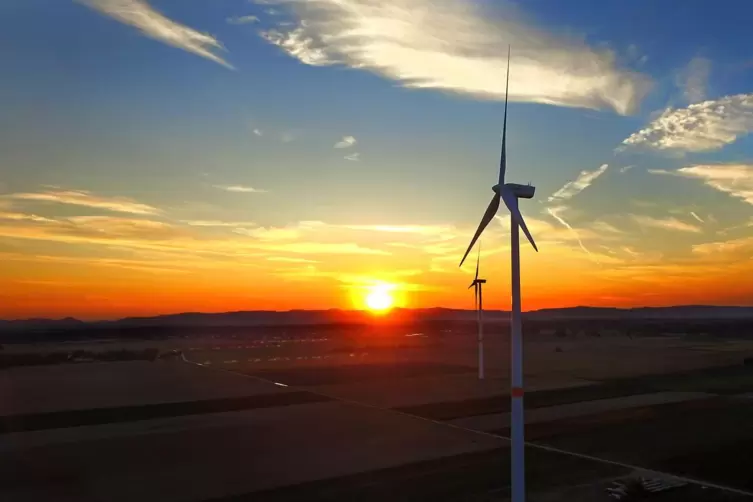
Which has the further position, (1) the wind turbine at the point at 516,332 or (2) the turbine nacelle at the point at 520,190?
(2) the turbine nacelle at the point at 520,190

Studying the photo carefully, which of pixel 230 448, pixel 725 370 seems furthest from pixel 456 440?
pixel 725 370

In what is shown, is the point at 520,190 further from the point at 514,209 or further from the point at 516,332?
the point at 516,332

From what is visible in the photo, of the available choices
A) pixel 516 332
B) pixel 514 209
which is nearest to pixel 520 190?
pixel 514 209

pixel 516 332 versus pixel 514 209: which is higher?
pixel 514 209

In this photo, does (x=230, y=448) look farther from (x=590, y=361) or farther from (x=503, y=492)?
(x=590, y=361)
